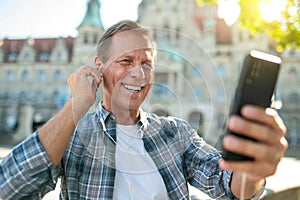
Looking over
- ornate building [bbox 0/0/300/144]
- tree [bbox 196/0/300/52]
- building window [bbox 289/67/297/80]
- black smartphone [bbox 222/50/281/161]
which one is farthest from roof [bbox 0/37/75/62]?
black smartphone [bbox 222/50/281/161]

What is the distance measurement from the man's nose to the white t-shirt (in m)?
0.18

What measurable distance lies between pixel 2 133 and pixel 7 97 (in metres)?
9.83

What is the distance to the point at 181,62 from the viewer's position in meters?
0.86

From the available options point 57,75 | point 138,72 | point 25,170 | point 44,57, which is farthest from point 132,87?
point 44,57

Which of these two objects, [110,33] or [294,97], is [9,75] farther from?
[110,33]

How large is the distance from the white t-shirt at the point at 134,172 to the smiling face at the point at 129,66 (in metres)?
0.12

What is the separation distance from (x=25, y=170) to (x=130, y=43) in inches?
15.6

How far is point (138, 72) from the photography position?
3.07ft

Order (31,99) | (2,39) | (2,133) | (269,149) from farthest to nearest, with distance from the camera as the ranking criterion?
1. (2,39)
2. (31,99)
3. (2,133)
4. (269,149)

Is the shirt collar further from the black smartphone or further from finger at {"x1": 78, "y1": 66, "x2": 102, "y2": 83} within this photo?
the black smartphone

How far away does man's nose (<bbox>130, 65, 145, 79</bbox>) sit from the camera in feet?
3.04

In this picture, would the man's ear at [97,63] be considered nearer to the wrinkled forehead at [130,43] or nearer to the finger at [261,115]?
the wrinkled forehead at [130,43]

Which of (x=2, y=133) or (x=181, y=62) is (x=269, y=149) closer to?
(x=181, y=62)

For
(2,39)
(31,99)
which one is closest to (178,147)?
(31,99)
